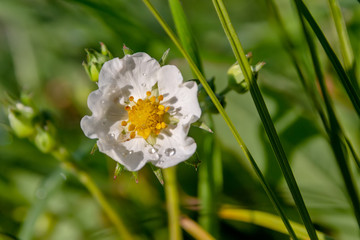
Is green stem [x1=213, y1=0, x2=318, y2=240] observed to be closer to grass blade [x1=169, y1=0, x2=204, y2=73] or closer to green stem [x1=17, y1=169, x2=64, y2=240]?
grass blade [x1=169, y1=0, x2=204, y2=73]

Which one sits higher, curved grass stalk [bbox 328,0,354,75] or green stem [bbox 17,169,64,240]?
curved grass stalk [bbox 328,0,354,75]

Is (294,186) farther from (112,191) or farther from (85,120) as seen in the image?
(112,191)

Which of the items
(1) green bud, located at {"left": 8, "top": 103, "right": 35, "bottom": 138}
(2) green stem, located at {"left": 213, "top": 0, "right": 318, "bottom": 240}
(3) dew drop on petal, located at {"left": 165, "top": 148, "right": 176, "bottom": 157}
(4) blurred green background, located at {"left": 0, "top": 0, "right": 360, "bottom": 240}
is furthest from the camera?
(4) blurred green background, located at {"left": 0, "top": 0, "right": 360, "bottom": 240}

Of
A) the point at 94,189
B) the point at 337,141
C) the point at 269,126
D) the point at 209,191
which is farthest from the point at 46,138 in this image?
the point at 337,141

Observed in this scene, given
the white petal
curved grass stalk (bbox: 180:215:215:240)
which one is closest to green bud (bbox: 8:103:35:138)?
the white petal

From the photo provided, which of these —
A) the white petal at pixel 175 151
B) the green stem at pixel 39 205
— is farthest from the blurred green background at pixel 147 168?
the white petal at pixel 175 151

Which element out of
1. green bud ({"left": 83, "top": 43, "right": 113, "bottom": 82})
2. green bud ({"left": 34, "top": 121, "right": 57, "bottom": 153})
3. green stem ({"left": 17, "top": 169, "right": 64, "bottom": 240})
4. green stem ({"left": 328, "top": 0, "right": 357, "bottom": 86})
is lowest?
green stem ({"left": 17, "top": 169, "right": 64, "bottom": 240})

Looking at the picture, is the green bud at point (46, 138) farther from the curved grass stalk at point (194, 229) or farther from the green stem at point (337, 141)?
the green stem at point (337, 141)

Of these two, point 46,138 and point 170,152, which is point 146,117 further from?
point 46,138
